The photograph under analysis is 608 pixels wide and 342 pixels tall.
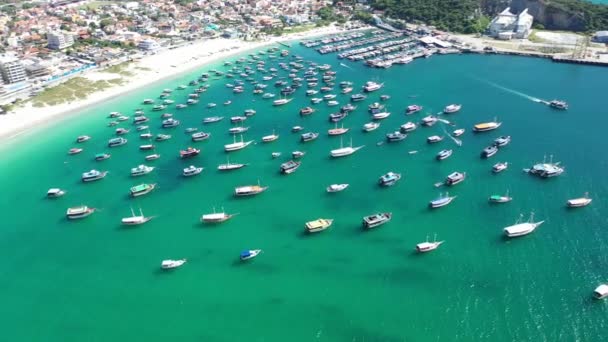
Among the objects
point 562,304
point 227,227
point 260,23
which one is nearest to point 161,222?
point 227,227

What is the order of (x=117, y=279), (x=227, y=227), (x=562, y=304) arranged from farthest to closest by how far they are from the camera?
(x=227, y=227), (x=117, y=279), (x=562, y=304)

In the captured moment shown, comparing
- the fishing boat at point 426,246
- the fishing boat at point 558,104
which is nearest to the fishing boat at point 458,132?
the fishing boat at point 558,104

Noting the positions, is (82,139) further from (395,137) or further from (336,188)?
(395,137)

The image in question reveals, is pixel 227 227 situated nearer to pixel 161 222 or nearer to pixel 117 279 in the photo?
pixel 161 222

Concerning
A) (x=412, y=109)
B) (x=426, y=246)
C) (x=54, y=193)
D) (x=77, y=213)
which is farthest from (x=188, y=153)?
(x=412, y=109)

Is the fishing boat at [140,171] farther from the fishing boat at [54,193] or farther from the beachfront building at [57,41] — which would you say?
the beachfront building at [57,41]

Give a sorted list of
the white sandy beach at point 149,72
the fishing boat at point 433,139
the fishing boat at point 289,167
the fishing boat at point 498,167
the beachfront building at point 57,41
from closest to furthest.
Result: the fishing boat at point 498,167 → the fishing boat at point 289,167 → the fishing boat at point 433,139 → the white sandy beach at point 149,72 → the beachfront building at point 57,41
